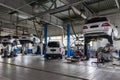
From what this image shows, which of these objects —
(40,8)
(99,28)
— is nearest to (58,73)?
(99,28)

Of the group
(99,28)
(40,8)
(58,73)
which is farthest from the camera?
(40,8)

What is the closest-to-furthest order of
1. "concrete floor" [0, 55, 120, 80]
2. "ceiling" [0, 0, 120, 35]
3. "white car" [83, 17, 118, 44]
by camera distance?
"concrete floor" [0, 55, 120, 80] < "white car" [83, 17, 118, 44] < "ceiling" [0, 0, 120, 35]

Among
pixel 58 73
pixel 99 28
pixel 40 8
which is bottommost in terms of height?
pixel 58 73

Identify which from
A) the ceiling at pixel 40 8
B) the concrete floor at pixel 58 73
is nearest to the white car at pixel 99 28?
the ceiling at pixel 40 8

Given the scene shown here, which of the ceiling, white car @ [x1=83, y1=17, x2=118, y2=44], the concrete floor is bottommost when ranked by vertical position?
the concrete floor

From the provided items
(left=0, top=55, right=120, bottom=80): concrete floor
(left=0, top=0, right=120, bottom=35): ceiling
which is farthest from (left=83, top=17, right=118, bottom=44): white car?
(left=0, top=55, right=120, bottom=80): concrete floor

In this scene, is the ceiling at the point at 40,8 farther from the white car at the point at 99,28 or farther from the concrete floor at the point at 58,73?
the concrete floor at the point at 58,73

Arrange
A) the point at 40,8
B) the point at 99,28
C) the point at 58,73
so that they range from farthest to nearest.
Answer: the point at 40,8
the point at 99,28
the point at 58,73

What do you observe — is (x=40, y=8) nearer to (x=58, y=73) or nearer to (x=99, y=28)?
(x=99, y=28)

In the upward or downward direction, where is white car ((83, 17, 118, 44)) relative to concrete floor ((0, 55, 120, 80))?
upward

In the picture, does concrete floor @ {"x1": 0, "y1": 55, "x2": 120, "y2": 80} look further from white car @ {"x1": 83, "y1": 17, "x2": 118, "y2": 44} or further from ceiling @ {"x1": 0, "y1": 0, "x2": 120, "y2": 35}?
ceiling @ {"x1": 0, "y1": 0, "x2": 120, "y2": 35}

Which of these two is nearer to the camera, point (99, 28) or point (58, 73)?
point (58, 73)

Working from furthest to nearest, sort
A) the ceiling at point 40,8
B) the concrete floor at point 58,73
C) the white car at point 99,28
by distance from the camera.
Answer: the ceiling at point 40,8
the white car at point 99,28
the concrete floor at point 58,73

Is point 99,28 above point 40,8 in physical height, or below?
below
